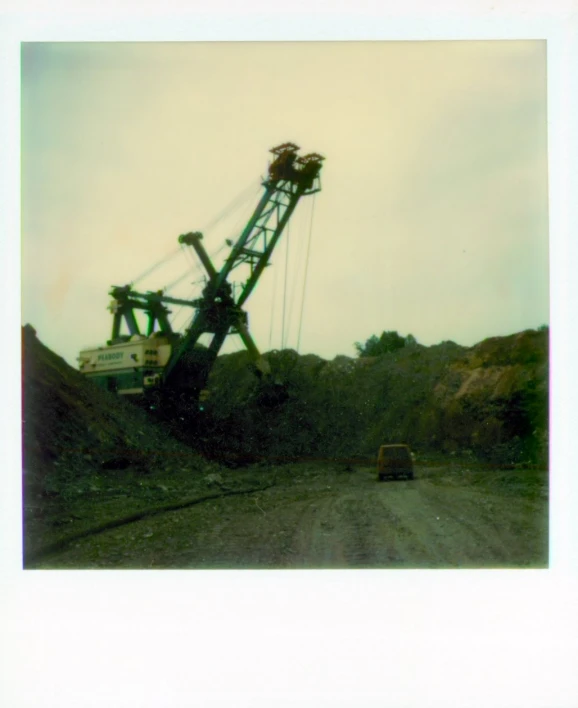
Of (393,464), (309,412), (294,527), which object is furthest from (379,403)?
(294,527)

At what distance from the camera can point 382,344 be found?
8383 mm

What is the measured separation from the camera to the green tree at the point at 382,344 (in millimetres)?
7535

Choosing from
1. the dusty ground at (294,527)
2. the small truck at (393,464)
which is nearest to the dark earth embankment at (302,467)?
the dusty ground at (294,527)

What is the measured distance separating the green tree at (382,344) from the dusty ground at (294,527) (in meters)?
1.88

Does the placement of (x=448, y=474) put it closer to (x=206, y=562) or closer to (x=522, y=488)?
(x=522, y=488)

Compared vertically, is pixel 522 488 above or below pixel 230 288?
below

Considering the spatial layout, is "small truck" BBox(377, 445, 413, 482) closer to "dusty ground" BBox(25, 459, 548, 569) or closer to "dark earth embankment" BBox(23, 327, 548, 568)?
"dark earth embankment" BBox(23, 327, 548, 568)

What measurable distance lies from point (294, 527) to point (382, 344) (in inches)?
135

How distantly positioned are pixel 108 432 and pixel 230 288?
9.75 ft

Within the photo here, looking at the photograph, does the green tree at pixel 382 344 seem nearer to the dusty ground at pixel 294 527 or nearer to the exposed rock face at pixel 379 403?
the exposed rock face at pixel 379 403

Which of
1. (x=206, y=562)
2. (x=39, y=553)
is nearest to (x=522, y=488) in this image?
(x=206, y=562)

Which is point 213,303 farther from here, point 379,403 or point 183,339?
point 379,403

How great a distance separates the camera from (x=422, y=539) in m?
5.31

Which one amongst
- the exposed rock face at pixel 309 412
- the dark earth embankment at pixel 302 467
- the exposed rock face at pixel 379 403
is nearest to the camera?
the dark earth embankment at pixel 302 467
